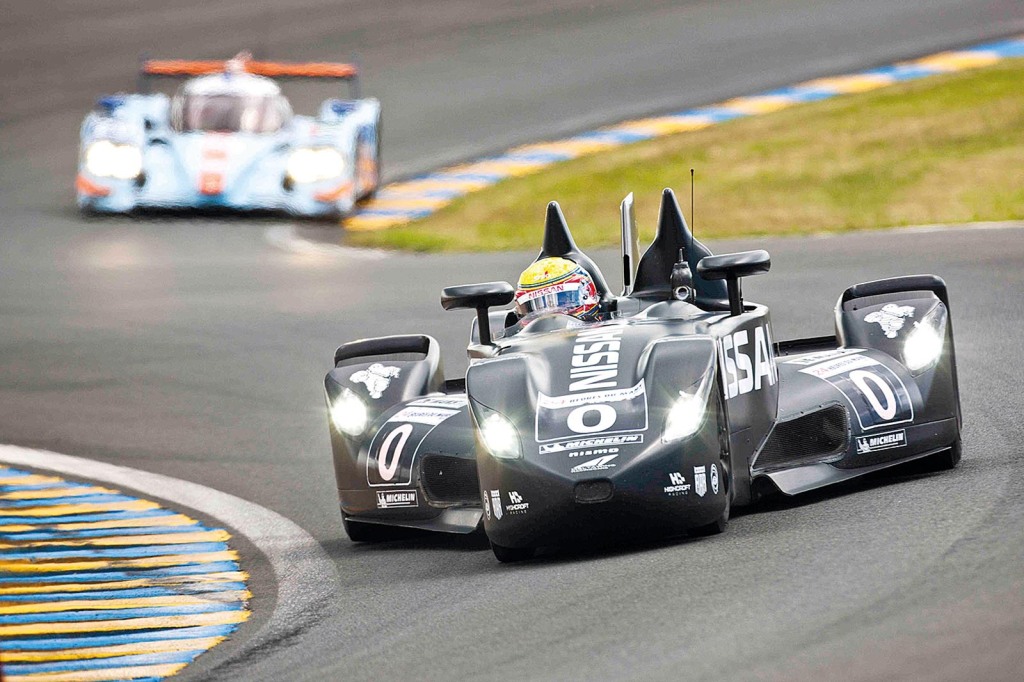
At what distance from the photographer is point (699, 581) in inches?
221

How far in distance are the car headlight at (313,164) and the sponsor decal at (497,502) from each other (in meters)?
10.7

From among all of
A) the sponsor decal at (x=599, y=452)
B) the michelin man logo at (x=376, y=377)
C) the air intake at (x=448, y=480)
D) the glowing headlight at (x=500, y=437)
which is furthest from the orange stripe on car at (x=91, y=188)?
the sponsor decal at (x=599, y=452)

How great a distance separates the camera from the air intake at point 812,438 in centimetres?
712

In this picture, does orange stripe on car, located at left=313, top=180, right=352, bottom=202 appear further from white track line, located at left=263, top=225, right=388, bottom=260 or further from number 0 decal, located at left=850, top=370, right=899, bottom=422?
number 0 decal, located at left=850, top=370, right=899, bottom=422

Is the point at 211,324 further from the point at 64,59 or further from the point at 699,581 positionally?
the point at 64,59

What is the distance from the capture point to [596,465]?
19.9 ft

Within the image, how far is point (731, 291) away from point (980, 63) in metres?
14.3

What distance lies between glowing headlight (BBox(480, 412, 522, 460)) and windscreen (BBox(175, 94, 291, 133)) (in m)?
11.2

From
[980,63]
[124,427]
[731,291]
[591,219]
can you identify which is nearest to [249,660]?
[731,291]

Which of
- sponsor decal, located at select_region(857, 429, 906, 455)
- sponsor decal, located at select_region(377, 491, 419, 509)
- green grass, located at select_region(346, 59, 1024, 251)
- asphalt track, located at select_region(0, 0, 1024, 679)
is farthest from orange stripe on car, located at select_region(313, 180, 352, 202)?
sponsor decal, located at select_region(857, 429, 906, 455)

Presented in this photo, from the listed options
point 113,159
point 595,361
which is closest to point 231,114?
point 113,159

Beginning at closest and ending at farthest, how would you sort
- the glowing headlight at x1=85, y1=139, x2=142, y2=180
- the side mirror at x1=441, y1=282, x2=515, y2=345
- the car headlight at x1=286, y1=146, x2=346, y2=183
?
the side mirror at x1=441, y1=282, x2=515, y2=345
the glowing headlight at x1=85, y1=139, x2=142, y2=180
the car headlight at x1=286, y1=146, x2=346, y2=183

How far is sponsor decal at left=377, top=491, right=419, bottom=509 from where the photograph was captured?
24.2ft

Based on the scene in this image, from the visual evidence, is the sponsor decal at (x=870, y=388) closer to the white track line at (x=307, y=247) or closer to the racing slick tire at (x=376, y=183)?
the white track line at (x=307, y=247)
